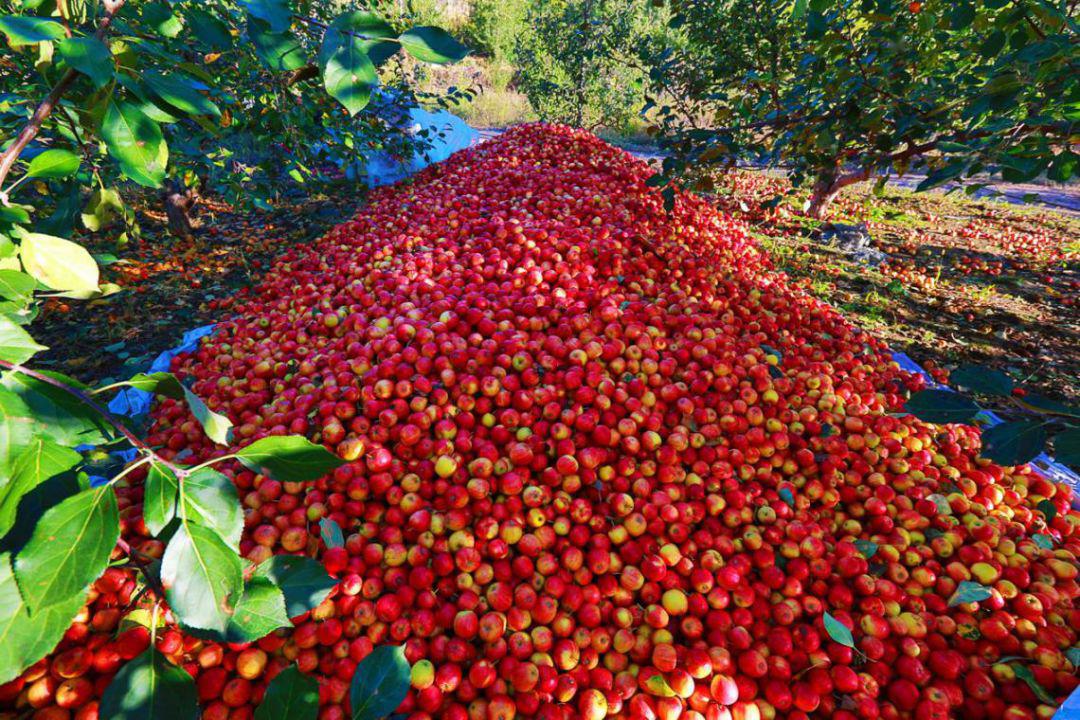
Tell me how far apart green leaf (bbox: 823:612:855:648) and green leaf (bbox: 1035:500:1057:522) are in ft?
5.15

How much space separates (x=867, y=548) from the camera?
2414 millimetres

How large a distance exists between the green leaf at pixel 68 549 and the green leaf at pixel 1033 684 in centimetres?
299

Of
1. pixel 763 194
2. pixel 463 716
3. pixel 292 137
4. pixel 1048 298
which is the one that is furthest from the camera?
pixel 763 194

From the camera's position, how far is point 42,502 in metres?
0.78

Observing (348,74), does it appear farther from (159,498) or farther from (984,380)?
(984,380)

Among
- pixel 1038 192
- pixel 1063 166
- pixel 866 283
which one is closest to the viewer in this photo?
pixel 1063 166

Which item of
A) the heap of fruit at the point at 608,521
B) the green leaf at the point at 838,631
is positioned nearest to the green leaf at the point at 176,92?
the heap of fruit at the point at 608,521

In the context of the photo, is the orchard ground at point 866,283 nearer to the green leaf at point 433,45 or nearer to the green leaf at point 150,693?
the green leaf at point 433,45

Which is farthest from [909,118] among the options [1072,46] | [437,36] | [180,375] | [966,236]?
[966,236]

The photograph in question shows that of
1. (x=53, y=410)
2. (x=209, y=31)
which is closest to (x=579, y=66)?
(x=209, y=31)

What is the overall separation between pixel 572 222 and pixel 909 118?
298cm

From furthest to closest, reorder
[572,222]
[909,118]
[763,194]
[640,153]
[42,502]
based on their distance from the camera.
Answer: [640,153] < [763,194] < [572,222] < [909,118] < [42,502]

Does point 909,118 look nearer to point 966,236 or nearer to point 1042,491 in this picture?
point 1042,491

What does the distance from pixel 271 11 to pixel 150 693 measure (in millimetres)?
1285
